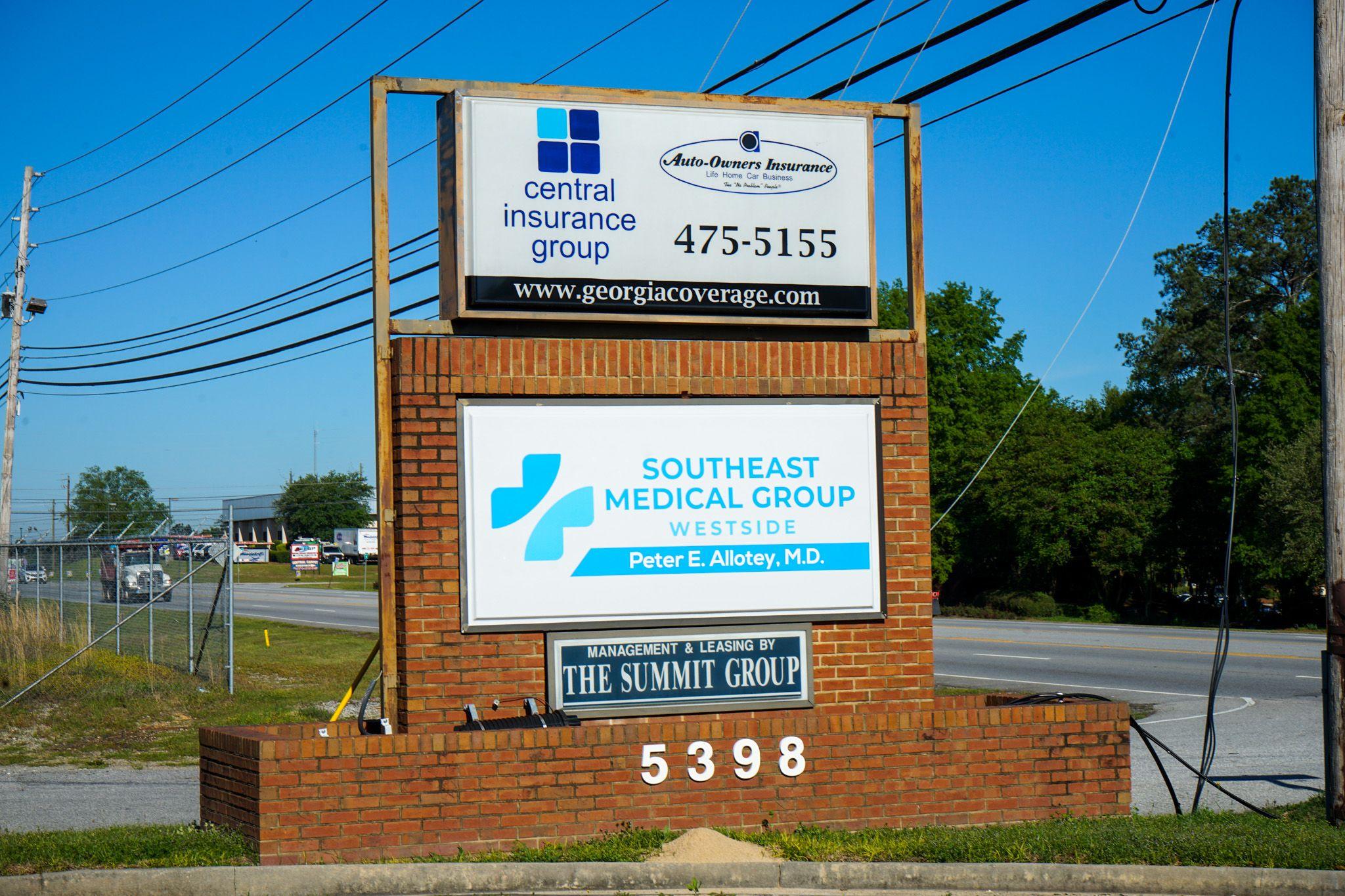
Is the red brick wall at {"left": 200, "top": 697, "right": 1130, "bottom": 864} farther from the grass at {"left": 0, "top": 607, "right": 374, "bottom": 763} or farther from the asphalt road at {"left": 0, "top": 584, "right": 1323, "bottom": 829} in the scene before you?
the grass at {"left": 0, "top": 607, "right": 374, "bottom": 763}

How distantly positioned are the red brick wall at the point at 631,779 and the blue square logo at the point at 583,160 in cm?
369

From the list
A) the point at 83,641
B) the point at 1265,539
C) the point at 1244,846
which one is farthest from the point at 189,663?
the point at 1265,539

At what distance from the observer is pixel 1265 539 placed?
41812 mm

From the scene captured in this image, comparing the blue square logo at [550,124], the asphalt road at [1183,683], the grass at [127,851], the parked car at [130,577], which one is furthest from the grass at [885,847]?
the parked car at [130,577]

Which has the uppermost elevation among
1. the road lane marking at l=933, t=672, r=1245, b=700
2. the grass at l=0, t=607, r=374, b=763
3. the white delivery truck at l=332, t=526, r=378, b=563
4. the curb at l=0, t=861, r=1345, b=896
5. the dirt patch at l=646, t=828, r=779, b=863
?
the dirt patch at l=646, t=828, r=779, b=863

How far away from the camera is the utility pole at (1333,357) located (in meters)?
8.53

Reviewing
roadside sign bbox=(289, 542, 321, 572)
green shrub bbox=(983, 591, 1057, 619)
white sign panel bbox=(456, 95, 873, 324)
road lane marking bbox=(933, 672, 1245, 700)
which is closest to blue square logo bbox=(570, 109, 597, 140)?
white sign panel bbox=(456, 95, 873, 324)

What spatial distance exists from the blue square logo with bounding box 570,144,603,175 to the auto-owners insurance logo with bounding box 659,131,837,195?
460 mm

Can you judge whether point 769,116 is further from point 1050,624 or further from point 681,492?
point 1050,624

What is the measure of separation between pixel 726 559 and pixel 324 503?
5285 inches

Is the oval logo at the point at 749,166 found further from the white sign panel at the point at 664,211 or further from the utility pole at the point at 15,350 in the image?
the utility pole at the point at 15,350

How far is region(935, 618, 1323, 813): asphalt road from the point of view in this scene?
38.0 feet

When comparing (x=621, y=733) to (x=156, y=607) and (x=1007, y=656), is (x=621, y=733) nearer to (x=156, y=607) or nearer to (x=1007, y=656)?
(x=156, y=607)

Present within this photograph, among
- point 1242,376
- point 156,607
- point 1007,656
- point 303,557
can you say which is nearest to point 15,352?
point 156,607
